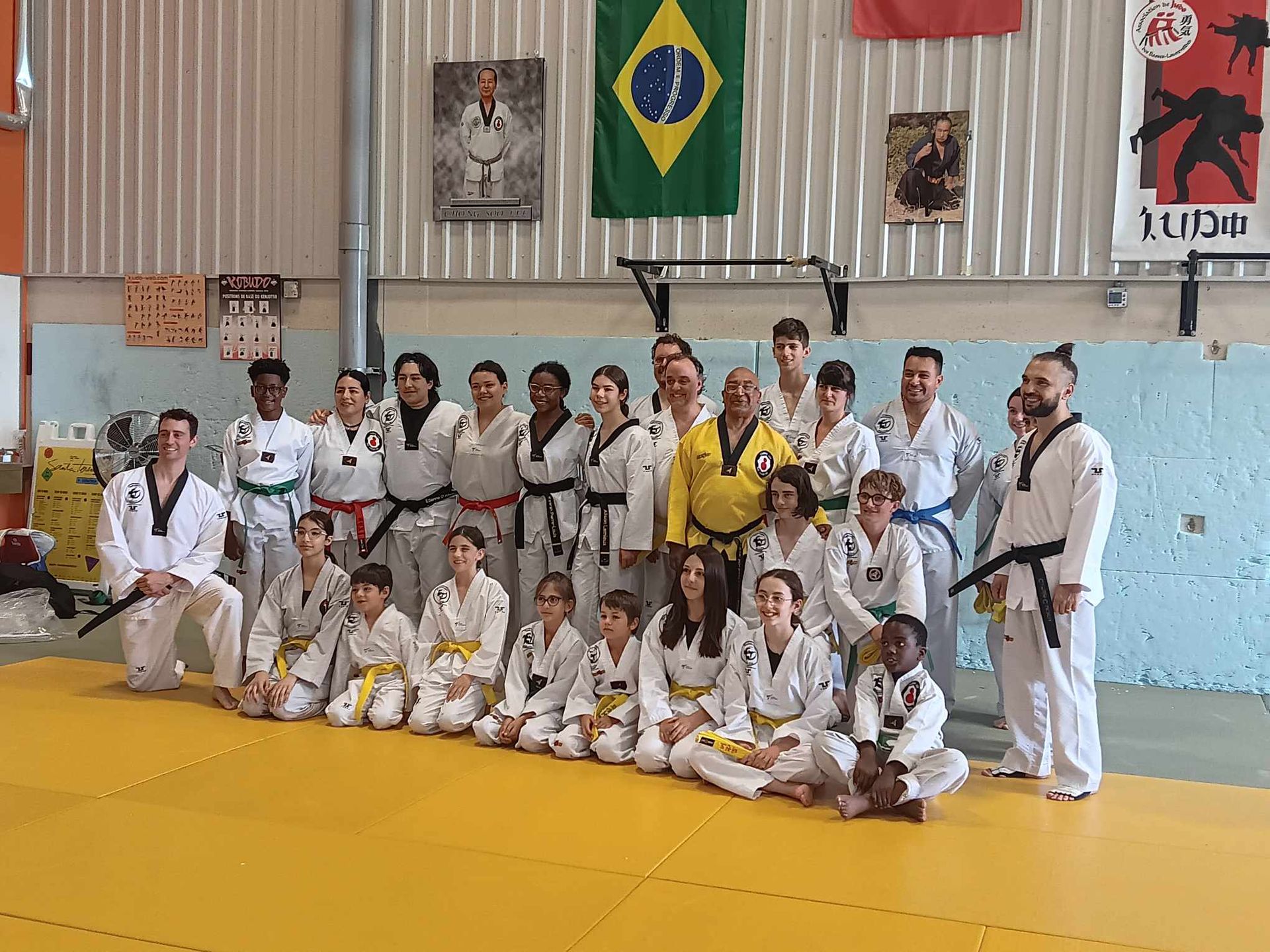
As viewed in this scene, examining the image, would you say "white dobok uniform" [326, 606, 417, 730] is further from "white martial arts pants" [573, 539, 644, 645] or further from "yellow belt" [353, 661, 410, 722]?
"white martial arts pants" [573, 539, 644, 645]

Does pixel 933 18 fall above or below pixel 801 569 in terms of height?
above

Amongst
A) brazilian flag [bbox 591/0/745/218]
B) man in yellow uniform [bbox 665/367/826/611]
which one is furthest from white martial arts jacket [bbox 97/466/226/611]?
brazilian flag [bbox 591/0/745/218]

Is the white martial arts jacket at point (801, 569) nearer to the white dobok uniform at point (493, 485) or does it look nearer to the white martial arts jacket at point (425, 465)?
the white dobok uniform at point (493, 485)

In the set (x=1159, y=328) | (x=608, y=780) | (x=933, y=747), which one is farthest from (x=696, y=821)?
(x=1159, y=328)

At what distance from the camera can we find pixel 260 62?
8078 mm

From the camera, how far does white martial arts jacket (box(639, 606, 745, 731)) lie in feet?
15.5

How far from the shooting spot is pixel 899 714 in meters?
4.32

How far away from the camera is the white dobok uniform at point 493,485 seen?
19.3 feet

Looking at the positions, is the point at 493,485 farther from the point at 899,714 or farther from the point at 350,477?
the point at 899,714

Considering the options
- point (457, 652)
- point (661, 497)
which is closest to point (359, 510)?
point (457, 652)

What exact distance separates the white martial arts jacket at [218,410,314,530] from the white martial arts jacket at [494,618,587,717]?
5.64ft

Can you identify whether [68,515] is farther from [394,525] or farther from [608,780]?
[608,780]

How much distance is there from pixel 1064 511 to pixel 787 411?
149cm

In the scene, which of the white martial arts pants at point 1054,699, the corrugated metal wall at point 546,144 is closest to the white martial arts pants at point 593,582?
the white martial arts pants at point 1054,699
